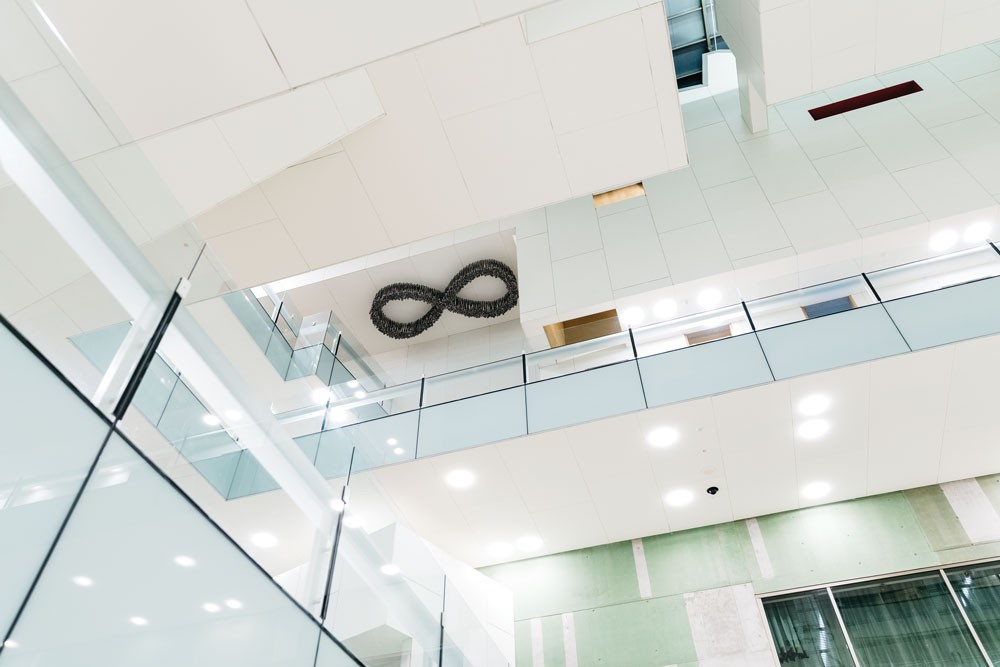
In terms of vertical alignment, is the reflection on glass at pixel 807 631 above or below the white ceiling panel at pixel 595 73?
below

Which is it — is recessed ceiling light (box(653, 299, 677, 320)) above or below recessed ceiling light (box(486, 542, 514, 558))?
above

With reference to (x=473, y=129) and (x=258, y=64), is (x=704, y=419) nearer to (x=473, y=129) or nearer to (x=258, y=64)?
(x=473, y=129)

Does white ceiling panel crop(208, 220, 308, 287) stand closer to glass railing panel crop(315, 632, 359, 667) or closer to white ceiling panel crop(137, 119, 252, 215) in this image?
white ceiling panel crop(137, 119, 252, 215)

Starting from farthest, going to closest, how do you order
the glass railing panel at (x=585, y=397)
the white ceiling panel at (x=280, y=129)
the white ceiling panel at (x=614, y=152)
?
the glass railing panel at (x=585, y=397), the white ceiling panel at (x=614, y=152), the white ceiling panel at (x=280, y=129)

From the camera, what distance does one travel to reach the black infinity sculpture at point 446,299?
13258mm

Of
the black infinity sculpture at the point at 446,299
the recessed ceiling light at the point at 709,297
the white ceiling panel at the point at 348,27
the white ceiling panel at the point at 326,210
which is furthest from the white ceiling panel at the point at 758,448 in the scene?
→ the black infinity sculpture at the point at 446,299

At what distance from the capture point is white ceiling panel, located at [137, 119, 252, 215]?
219 inches

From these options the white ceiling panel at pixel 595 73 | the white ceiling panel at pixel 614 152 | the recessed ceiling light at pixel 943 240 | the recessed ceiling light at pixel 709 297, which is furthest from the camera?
the recessed ceiling light at pixel 709 297

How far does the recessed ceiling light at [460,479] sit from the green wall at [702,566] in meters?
2.41

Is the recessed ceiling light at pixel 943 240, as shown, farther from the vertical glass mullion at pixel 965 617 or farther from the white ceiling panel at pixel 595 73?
the white ceiling panel at pixel 595 73

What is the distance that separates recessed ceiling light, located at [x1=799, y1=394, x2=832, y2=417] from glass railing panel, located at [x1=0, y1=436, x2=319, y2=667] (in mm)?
7055

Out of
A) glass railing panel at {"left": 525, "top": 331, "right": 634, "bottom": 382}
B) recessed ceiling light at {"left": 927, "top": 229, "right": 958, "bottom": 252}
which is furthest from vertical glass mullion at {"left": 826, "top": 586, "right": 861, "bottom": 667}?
recessed ceiling light at {"left": 927, "top": 229, "right": 958, "bottom": 252}

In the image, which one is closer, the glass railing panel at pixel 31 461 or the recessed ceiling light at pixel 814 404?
the glass railing panel at pixel 31 461

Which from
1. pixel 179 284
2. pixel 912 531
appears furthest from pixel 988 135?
pixel 179 284
